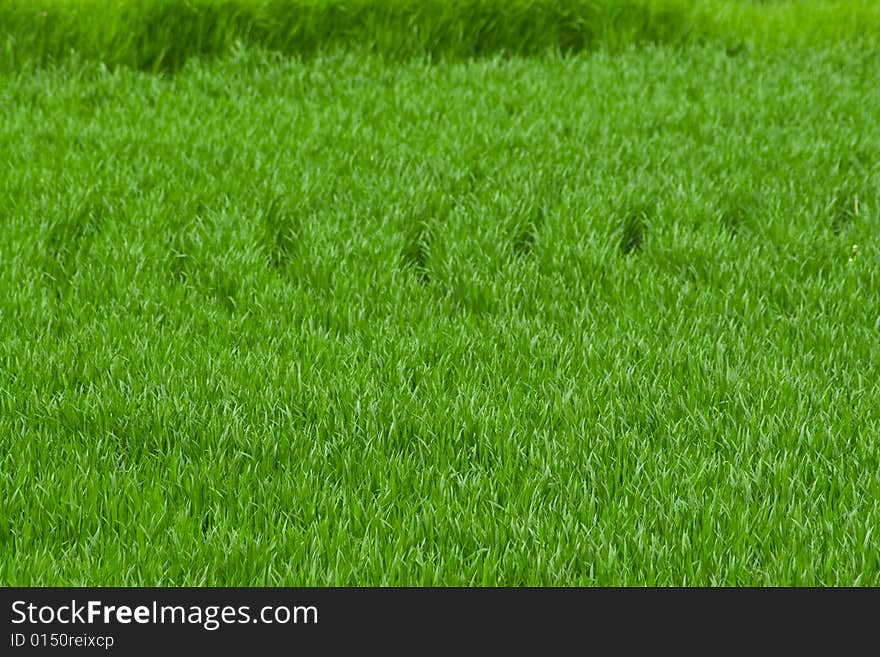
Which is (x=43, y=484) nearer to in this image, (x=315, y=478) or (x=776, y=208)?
(x=315, y=478)

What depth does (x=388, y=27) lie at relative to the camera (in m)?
7.04

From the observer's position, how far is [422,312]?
3.75 m

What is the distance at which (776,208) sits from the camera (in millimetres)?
4691

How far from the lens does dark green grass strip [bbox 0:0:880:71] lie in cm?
658

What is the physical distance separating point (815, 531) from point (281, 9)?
535cm

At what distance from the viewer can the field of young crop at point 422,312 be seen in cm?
251

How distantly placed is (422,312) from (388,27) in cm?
380

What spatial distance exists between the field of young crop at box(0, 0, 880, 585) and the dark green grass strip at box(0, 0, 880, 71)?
3 cm

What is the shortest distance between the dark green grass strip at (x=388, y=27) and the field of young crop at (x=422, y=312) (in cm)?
3

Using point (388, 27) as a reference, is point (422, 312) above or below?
below

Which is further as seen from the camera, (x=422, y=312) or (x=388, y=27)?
(x=388, y=27)

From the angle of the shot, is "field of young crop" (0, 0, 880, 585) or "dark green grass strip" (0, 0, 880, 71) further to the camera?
"dark green grass strip" (0, 0, 880, 71)

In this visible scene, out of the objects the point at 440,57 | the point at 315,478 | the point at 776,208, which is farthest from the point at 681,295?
the point at 440,57

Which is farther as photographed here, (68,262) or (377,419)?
(68,262)
